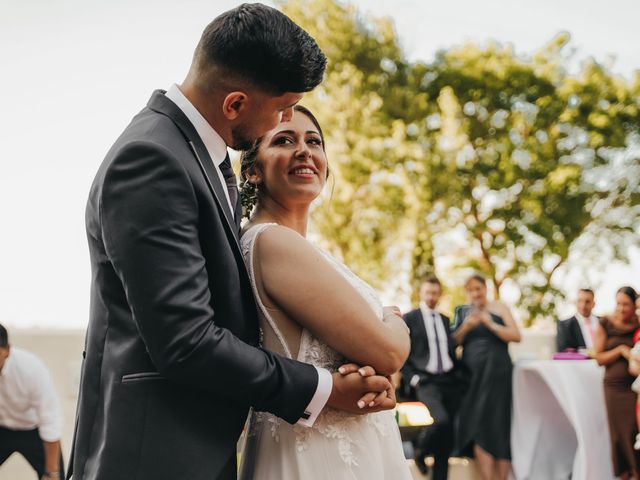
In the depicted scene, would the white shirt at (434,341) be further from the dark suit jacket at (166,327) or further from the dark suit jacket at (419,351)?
the dark suit jacket at (166,327)

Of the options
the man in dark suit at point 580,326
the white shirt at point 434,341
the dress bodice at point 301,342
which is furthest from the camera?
the man in dark suit at point 580,326

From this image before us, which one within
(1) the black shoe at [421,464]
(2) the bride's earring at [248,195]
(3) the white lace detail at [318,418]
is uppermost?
(2) the bride's earring at [248,195]

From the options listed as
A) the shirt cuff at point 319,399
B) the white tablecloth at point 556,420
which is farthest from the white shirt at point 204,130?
the white tablecloth at point 556,420

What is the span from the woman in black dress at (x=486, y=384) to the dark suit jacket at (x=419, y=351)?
184 mm

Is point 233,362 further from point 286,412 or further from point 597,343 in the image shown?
point 597,343

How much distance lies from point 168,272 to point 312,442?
72 cm

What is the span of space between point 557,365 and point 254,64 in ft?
21.1

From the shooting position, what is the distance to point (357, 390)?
1.85m

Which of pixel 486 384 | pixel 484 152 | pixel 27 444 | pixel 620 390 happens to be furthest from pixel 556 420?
pixel 484 152

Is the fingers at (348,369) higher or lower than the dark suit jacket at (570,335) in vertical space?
lower

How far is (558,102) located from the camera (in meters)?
24.5

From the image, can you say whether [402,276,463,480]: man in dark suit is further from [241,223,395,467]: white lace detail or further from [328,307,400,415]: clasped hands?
[328,307,400,415]: clasped hands

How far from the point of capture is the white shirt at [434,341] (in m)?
8.21

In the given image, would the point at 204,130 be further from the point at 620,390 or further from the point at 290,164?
the point at 620,390
